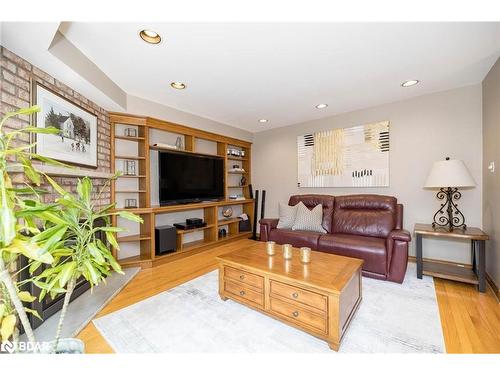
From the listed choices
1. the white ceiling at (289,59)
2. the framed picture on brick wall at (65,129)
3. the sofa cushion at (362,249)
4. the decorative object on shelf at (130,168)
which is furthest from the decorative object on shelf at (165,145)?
the sofa cushion at (362,249)

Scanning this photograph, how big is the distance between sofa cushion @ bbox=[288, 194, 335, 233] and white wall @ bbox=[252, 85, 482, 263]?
0.38 metres

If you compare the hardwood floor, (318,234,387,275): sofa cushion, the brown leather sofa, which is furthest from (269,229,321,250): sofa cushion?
the hardwood floor

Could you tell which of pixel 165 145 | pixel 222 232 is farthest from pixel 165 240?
pixel 165 145

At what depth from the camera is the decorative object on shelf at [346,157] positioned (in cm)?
330

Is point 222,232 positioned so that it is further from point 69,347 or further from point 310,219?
point 69,347

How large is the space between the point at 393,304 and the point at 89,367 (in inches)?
87.4

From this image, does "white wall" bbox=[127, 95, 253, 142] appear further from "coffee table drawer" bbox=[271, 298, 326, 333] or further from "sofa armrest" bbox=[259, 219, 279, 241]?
"coffee table drawer" bbox=[271, 298, 326, 333]

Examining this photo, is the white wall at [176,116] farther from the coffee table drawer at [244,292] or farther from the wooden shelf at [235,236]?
the coffee table drawer at [244,292]

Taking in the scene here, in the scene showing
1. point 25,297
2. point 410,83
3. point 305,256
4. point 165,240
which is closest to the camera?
point 25,297

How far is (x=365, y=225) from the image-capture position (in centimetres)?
289

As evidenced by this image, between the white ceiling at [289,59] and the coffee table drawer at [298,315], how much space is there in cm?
206

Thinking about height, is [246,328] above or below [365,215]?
below

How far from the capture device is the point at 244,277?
186 cm

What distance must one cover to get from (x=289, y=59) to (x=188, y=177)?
2.26m
